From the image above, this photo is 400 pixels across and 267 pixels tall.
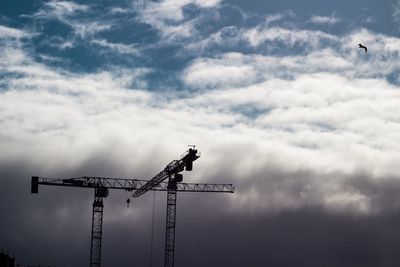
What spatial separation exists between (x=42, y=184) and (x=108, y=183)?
16907mm

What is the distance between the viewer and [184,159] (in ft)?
570

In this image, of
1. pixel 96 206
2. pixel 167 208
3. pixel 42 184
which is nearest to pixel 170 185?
pixel 167 208

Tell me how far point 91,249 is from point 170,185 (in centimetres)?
2647

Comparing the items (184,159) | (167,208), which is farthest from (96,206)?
(184,159)

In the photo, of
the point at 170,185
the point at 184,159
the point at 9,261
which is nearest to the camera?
the point at 9,261

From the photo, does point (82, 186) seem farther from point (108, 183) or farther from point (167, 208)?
point (167, 208)

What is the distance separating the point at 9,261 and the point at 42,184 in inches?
1491

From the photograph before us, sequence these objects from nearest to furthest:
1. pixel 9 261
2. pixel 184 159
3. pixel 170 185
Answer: pixel 9 261, pixel 184 159, pixel 170 185

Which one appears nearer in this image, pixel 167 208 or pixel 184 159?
pixel 184 159

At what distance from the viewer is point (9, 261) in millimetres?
157250

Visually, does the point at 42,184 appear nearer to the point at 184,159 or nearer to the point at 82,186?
the point at 82,186

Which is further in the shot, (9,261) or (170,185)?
(170,185)

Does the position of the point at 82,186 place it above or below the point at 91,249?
above

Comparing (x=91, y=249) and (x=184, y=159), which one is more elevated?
(x=184, y=159)
